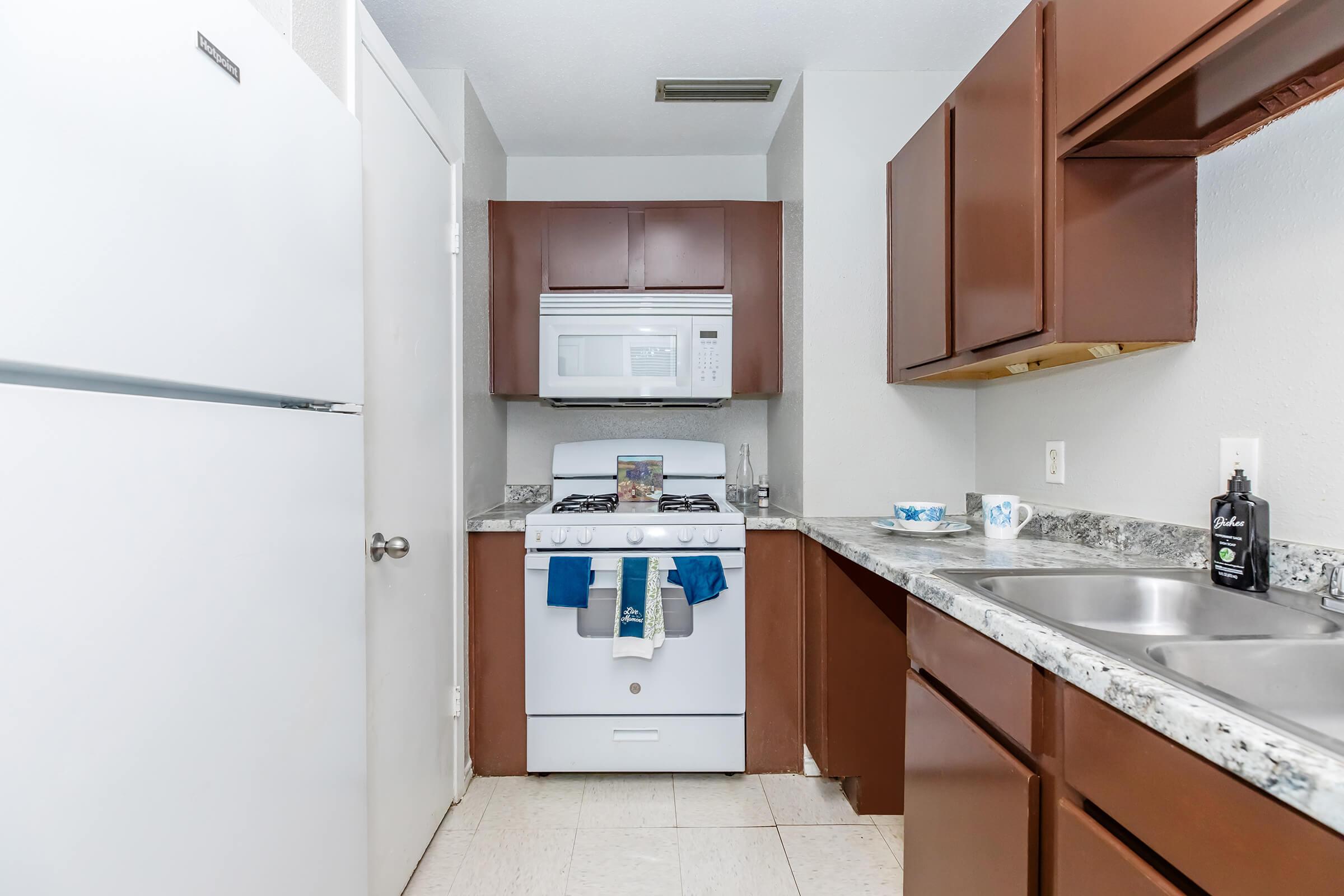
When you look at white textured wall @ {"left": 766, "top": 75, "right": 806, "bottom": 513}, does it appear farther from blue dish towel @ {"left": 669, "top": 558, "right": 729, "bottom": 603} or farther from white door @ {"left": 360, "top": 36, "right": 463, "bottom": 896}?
white door @ {"left": 360, "top": 36, "right": 463, "bottom": 896}

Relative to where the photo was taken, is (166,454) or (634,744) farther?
(634,744)

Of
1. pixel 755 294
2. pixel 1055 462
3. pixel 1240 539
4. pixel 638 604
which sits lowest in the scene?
pixel 638 604

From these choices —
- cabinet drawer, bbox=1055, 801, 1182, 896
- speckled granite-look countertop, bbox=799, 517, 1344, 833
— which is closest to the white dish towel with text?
speckled granite-look countertop, bbox=799, 517, 1344, 833

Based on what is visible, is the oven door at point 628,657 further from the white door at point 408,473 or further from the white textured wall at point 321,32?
the white textured wall at point 321,32

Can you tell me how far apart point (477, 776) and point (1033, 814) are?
191 cm

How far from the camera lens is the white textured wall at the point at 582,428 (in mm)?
3002

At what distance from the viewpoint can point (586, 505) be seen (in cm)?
Answer: 255

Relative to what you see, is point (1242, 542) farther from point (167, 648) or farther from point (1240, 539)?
point (167, 648)

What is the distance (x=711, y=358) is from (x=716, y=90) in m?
0.94

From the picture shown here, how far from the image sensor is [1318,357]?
3.76 ft

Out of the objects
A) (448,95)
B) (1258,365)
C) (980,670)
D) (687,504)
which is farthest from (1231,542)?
(448,95)

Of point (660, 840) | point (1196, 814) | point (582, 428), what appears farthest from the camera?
point (582, 428)

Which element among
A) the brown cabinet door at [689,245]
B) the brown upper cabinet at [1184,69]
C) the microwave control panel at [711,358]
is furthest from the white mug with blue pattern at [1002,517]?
the brown cabinet door at [689,245]

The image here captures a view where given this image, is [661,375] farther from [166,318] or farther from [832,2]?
[166,318]
